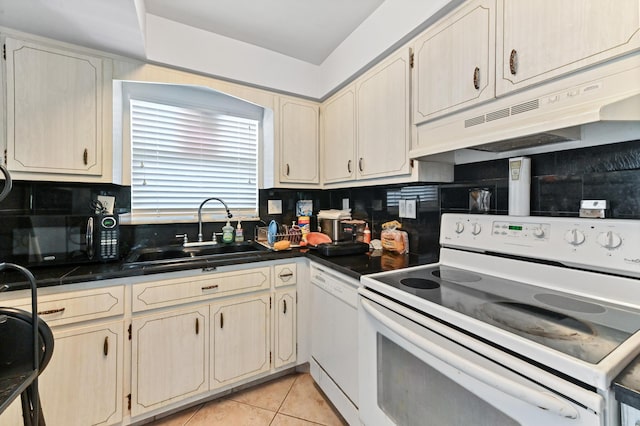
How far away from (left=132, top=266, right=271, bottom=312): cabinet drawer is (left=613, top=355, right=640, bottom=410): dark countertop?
1561 millimetres

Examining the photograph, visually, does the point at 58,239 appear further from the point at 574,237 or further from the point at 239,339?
the point at 574,237

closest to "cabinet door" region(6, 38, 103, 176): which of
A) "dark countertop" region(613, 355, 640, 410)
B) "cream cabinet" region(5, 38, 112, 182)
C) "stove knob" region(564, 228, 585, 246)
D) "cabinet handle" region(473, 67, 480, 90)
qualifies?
"cream cabinet" region(5, 38, 112, 182)

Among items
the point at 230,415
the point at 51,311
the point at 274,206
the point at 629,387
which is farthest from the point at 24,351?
the point at 274,206

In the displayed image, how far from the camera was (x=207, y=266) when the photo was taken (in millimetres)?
1532

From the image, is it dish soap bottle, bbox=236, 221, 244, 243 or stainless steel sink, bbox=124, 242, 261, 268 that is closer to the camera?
stainless steel sink, bbox=124, 242, 261, 268

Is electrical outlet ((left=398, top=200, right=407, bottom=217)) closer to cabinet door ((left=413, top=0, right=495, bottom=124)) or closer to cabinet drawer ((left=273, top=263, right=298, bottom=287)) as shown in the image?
cabinet door ((left=413, top=0, right=495, bottom=124))

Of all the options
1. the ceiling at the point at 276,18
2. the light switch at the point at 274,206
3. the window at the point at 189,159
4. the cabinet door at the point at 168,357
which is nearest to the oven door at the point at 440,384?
the cabinet door at the point at 168,357

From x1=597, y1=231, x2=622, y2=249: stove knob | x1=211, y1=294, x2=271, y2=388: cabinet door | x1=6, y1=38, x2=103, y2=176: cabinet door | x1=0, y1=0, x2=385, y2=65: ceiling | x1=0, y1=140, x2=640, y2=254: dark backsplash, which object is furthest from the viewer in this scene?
x1=211, y1=294, x2=271, y2=388: cabinet door

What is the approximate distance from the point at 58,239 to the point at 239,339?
114 cm

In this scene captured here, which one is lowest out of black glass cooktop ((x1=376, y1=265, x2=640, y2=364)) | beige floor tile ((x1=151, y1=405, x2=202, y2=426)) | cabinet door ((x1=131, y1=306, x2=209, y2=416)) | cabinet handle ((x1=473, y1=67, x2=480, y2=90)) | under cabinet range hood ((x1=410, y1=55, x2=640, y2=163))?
beige floor tile ((x1=151, y1=405, x2=202, y2=426))

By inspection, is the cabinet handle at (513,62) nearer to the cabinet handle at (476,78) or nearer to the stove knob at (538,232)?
the cabinet handle at (476,78)

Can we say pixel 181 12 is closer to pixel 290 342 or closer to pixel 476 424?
pixel 290 342

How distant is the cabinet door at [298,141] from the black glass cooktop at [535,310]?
1.31m

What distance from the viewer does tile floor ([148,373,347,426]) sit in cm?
150
